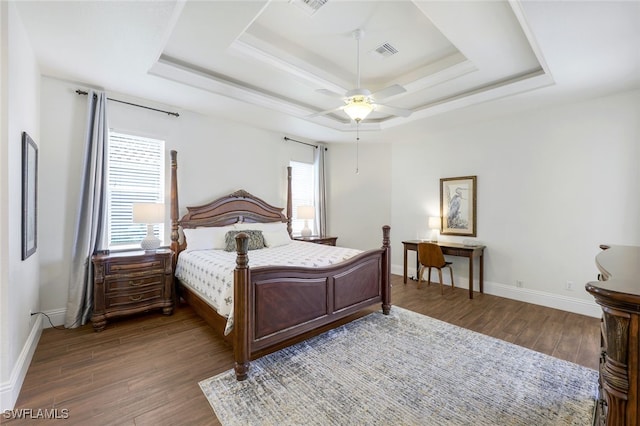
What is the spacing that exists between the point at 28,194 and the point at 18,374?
1.40 metres

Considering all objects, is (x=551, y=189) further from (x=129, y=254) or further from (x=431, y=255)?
(x=129, y=254)

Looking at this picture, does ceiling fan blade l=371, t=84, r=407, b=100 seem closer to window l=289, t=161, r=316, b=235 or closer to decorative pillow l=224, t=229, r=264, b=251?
decorative pillow l=224, t=229, r=264, b=251

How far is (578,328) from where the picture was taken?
3105mm

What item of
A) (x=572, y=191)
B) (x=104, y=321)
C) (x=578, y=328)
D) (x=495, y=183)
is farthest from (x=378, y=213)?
(x=104, y=321)

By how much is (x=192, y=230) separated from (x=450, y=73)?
3932 millimetres

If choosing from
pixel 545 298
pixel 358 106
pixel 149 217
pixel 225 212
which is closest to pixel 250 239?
pixel 225 212

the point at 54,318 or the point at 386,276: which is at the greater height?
the point at 386,276

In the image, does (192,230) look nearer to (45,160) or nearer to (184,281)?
(184,281)

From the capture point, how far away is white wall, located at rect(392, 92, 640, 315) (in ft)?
11.0

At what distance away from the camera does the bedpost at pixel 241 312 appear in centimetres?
216

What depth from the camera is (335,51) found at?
3.13 metres

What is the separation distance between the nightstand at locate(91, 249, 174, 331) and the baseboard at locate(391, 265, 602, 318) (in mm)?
4577

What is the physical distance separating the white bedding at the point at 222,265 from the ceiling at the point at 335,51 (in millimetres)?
2059

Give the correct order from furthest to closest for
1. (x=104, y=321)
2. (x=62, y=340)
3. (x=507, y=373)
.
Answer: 1. (x=104, y=321)
2. (x=62, y=340)
3. (x=507, y=373)
